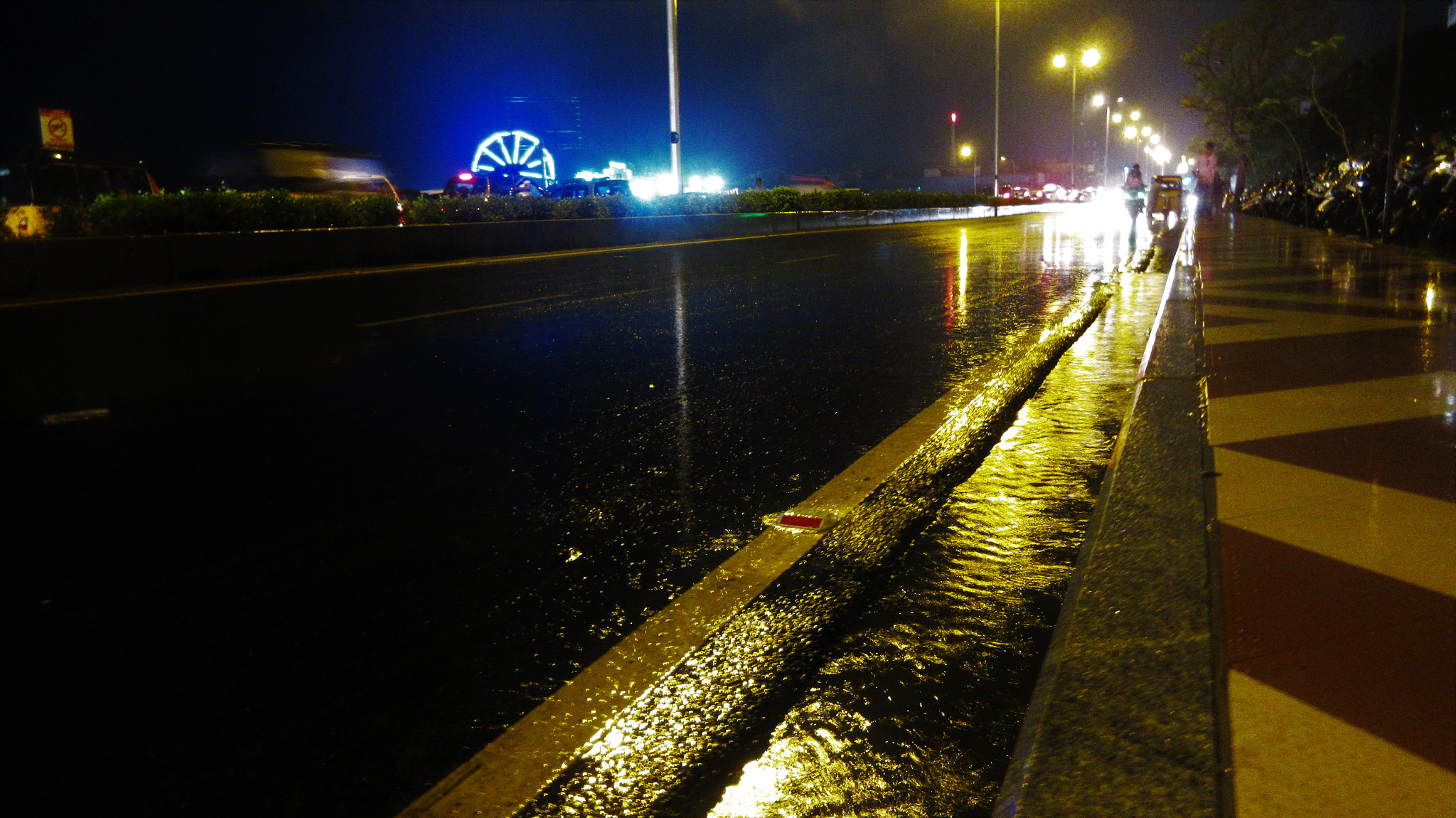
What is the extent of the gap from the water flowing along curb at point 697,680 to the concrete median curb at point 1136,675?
1.91ft

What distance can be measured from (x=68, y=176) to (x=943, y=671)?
81.1ft

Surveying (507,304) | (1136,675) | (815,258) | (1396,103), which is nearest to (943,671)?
(1136,675)

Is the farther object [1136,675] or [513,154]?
[513,154]

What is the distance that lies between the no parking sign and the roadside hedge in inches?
117

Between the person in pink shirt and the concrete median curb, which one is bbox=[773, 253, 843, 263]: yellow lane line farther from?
the concrete median curb

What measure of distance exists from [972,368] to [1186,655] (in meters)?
4.30

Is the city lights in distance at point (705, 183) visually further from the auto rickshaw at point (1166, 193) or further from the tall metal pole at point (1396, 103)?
the tall metal pole at point (1396, 103)

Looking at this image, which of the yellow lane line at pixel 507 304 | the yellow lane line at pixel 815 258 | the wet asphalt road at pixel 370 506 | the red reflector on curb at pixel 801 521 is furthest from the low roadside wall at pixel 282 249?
the red reflector on curb at pixel 801 521

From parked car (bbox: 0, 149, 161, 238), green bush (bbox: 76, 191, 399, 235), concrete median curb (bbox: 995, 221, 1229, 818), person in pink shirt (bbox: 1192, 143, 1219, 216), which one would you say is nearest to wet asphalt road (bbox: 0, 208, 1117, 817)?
concrete median curb (bbox: 995, 221, 1229, 818)

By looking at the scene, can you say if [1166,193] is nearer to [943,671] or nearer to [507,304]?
[507,304]

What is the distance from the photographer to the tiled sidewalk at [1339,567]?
1.93 m

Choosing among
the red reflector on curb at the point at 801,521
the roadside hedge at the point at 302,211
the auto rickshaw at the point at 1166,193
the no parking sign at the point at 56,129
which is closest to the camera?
the red reflector on curb at the point at 801,521

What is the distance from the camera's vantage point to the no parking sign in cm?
1655

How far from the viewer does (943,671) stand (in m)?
2.51
